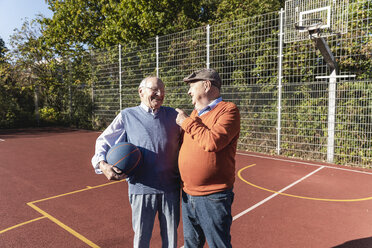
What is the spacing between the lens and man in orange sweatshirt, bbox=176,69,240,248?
187 centimetres

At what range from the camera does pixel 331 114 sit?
6645mm

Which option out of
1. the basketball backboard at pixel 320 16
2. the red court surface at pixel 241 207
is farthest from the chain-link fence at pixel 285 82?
the red court surface at pixel 241 207

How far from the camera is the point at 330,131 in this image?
6699 millimetres

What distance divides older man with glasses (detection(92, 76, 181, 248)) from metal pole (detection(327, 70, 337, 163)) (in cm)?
570

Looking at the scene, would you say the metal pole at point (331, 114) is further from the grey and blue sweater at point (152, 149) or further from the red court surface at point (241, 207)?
the grey and blue sweater at point (152, 149)

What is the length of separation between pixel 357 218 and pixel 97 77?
12.6 meters

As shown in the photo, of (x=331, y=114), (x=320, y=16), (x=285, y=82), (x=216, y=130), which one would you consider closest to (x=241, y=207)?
(x=216, y=130)

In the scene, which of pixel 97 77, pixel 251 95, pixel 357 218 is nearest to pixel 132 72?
pixel 97 77

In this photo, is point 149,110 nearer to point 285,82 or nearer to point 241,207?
point 241,207

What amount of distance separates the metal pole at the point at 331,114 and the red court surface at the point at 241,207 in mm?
443

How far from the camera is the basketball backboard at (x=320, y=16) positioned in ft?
20.0

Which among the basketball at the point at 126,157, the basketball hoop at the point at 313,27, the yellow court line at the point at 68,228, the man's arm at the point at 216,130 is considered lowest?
the yellow court line at the point at 68,228

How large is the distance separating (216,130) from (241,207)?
100 inches

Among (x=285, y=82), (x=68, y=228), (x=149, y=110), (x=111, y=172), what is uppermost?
(x=285, y=82)
